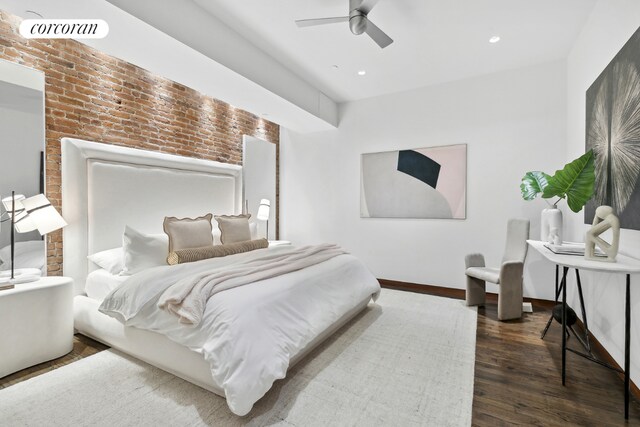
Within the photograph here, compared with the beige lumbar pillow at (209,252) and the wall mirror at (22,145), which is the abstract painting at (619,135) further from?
the wall mirror at (22,145)

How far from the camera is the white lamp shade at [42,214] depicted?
94.2 inches

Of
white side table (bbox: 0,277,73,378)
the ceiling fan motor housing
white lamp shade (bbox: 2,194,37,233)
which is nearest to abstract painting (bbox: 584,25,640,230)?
the ceiling fan motor housing

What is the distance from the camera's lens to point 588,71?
2.82 meters

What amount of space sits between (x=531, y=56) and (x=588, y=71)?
901 mm

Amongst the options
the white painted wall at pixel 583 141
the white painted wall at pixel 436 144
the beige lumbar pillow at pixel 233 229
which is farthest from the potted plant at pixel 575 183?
the beige lumbar pillow at pixel 233 229

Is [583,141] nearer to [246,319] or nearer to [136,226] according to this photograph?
[246,319]

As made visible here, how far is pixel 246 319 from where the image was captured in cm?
178

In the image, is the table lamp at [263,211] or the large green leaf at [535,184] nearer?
the large green leaf at [535,184]

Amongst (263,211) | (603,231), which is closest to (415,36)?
(603,231)

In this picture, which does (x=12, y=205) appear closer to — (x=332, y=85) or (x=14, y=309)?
(x=14, y=309)

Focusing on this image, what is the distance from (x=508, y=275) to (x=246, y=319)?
2.81m

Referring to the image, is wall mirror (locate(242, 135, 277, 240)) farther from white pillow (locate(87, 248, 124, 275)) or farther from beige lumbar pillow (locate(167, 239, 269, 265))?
white pillow (locate(87, 248, 124, 275))

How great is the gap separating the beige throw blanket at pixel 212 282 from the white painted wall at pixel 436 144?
87.9 inches

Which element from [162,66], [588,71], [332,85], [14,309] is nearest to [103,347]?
[14,309]
